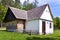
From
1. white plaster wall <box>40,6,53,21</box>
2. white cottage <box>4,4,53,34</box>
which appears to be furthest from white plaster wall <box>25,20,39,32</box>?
white plaster wall <box>40,6,53,21</box>

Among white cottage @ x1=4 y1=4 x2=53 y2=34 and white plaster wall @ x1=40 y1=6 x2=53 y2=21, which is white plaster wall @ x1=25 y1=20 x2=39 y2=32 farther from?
white plaster wall @ x1=40 y1=6 x2=53 y2=21

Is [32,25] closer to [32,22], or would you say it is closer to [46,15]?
[32,22]

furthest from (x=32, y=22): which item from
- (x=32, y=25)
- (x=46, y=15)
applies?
(x=46, y=15)

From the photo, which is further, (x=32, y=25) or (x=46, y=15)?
(x=46, y=15)

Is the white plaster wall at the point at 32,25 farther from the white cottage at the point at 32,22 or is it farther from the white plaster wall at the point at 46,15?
the white plaster wall at the point at 46,15

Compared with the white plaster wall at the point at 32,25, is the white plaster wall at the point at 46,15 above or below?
above

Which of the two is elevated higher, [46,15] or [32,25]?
[46,15]

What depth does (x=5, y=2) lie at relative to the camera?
266 feet

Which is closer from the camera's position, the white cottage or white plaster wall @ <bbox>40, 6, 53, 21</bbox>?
the white cottage

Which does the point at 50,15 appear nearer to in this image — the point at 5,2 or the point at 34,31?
the point at 34,31

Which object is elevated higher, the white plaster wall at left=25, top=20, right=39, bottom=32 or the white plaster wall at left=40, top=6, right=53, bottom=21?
the white plaster wall at left=40, top=6, right=53, bottom=21

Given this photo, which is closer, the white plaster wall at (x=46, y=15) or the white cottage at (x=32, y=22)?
the white cottage at (x=32, y=22)

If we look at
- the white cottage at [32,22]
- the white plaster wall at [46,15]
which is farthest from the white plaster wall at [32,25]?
the white plaster wall at [46,15]

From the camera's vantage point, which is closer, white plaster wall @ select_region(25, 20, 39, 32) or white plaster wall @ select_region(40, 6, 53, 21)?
white plaster wall @ select_region(25, 20, 39, 32)
